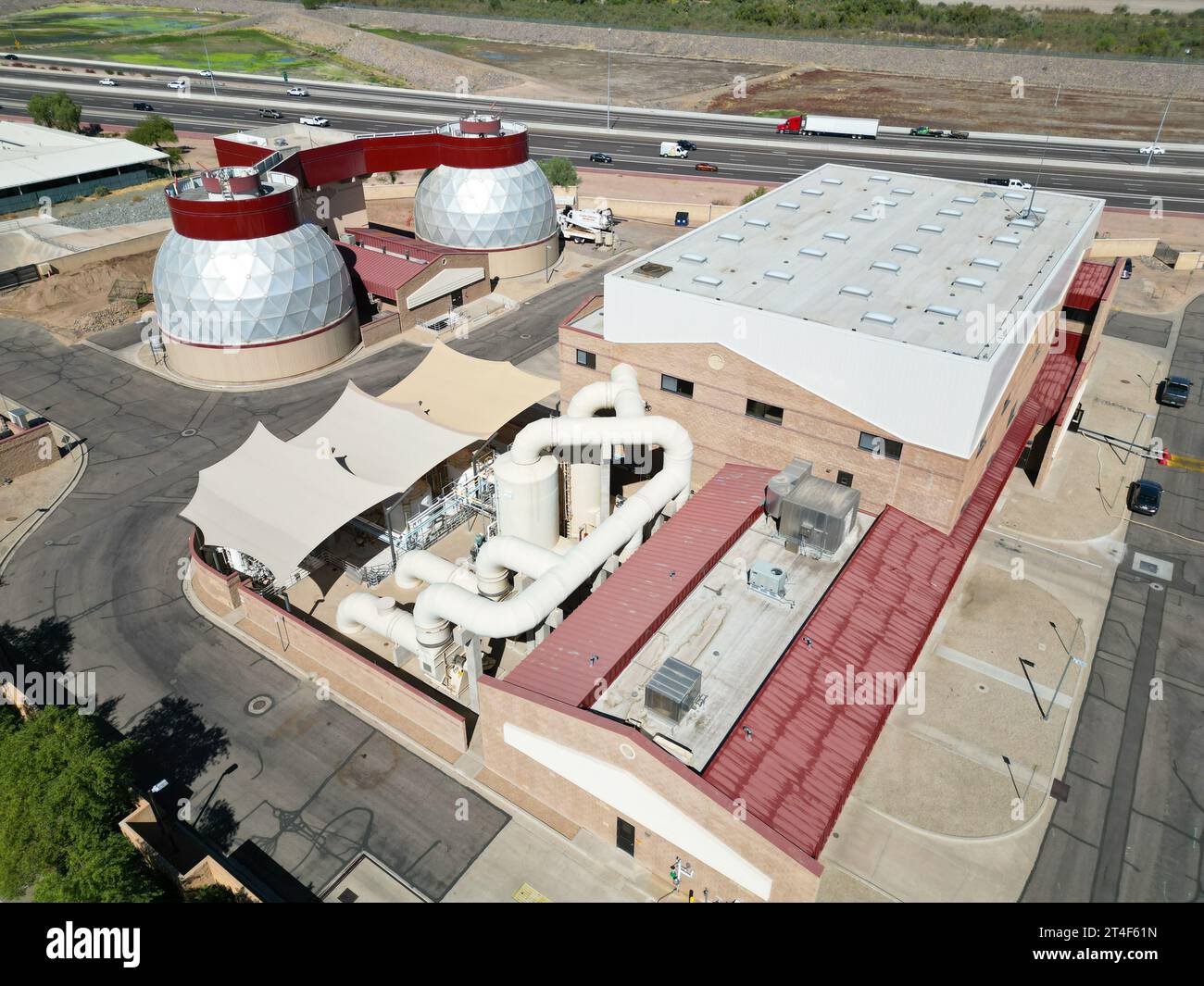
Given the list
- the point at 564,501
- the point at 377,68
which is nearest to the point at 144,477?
the point at 564,501

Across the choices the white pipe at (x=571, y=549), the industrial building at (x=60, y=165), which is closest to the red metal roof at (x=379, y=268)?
the white pipe at (x=571, y=549)

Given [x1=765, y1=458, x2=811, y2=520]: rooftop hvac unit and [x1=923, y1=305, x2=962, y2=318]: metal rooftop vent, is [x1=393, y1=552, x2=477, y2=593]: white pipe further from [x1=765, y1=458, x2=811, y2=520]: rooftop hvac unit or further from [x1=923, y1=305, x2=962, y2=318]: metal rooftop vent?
[x1=923, y1=305, x2=962, y2=318]: metal rooftop vent

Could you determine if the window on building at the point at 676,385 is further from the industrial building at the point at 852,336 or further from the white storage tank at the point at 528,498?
the white storage tank at the point at 528,498

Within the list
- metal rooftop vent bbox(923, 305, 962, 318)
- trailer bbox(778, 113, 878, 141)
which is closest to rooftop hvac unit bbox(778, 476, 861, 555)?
metal rooftop vent bbox(923, 305, 962, 318)

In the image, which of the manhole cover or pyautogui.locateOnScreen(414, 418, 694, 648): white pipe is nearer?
pyautogui.locateOnScreen(414, 418, 694, 648): white pipe

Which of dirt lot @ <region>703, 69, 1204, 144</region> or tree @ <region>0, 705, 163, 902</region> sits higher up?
dirt lot @ <region>703, 69, 1204, 144</region>

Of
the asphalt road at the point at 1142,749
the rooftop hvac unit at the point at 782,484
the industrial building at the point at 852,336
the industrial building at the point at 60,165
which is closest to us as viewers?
the asphalt road at the point at 1142,749

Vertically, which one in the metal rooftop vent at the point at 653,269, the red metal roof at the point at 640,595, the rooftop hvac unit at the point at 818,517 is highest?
the metal rooftop vent at the point at 653,269
